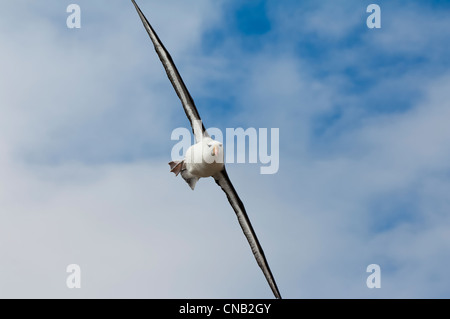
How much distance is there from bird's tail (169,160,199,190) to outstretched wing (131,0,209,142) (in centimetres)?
138

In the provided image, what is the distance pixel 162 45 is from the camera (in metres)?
25.5

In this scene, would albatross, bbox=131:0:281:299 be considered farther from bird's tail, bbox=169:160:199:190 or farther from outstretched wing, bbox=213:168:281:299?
outstretched wing, bbox=213:168:281:299

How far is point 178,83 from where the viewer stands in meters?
25.9

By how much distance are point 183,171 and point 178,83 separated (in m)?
3.28

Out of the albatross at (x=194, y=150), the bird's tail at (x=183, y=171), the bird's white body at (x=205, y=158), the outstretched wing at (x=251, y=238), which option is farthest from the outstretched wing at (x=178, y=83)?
the outstretched wing at (x=251, y=238)

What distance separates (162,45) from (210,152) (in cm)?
412

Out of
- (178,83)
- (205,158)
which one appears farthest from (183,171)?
(178,83)

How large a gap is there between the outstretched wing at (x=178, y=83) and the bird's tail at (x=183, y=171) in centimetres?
138

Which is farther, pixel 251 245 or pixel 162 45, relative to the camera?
pixel 251 245

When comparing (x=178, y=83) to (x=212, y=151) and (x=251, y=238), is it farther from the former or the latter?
(x=251, y=238)

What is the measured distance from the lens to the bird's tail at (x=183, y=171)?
2666 cm
